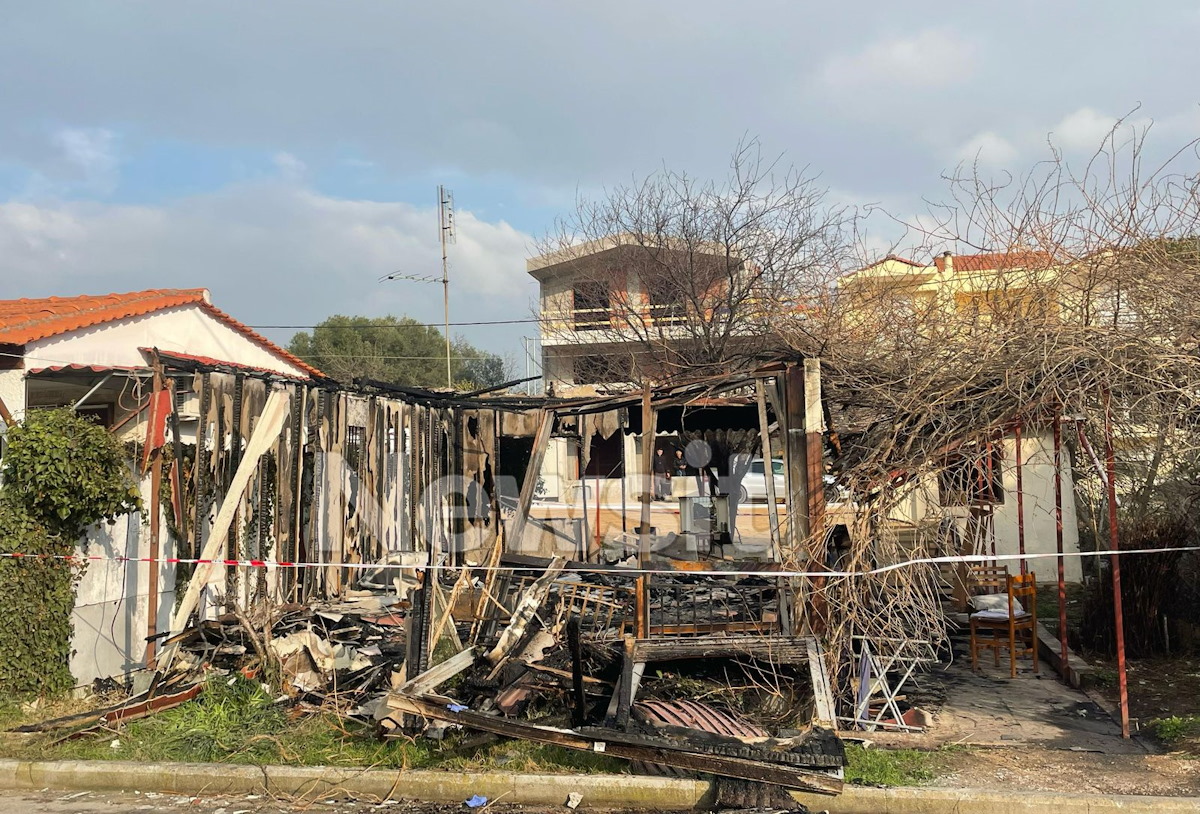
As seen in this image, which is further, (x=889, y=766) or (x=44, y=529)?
(x=44, y=529)

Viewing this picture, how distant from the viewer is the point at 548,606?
736 centimetres

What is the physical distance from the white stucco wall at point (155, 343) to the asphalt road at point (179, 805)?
13.3ft

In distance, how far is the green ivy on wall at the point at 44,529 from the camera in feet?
23.8

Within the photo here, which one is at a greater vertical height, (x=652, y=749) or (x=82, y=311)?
(x=82, y=311)

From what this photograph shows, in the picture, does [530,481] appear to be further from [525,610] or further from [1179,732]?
[1179,732]

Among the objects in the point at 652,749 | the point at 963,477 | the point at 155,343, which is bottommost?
the point at 652,749

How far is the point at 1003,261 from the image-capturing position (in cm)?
855

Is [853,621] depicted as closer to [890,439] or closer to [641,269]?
[890,439]

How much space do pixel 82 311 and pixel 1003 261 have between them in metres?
9.61

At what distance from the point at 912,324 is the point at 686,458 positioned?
5.33m

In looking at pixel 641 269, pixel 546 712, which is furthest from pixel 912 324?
→ pixel 641 269

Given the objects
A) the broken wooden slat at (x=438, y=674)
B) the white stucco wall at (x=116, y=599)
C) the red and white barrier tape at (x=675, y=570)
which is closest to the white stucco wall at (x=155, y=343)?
the white stucco wall at (x=116, y=599)

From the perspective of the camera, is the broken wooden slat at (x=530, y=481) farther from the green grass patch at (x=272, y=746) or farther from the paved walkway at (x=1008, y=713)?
the paved walkway at (x=1008, y=713)

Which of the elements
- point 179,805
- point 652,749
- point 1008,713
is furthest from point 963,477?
point 179,805
